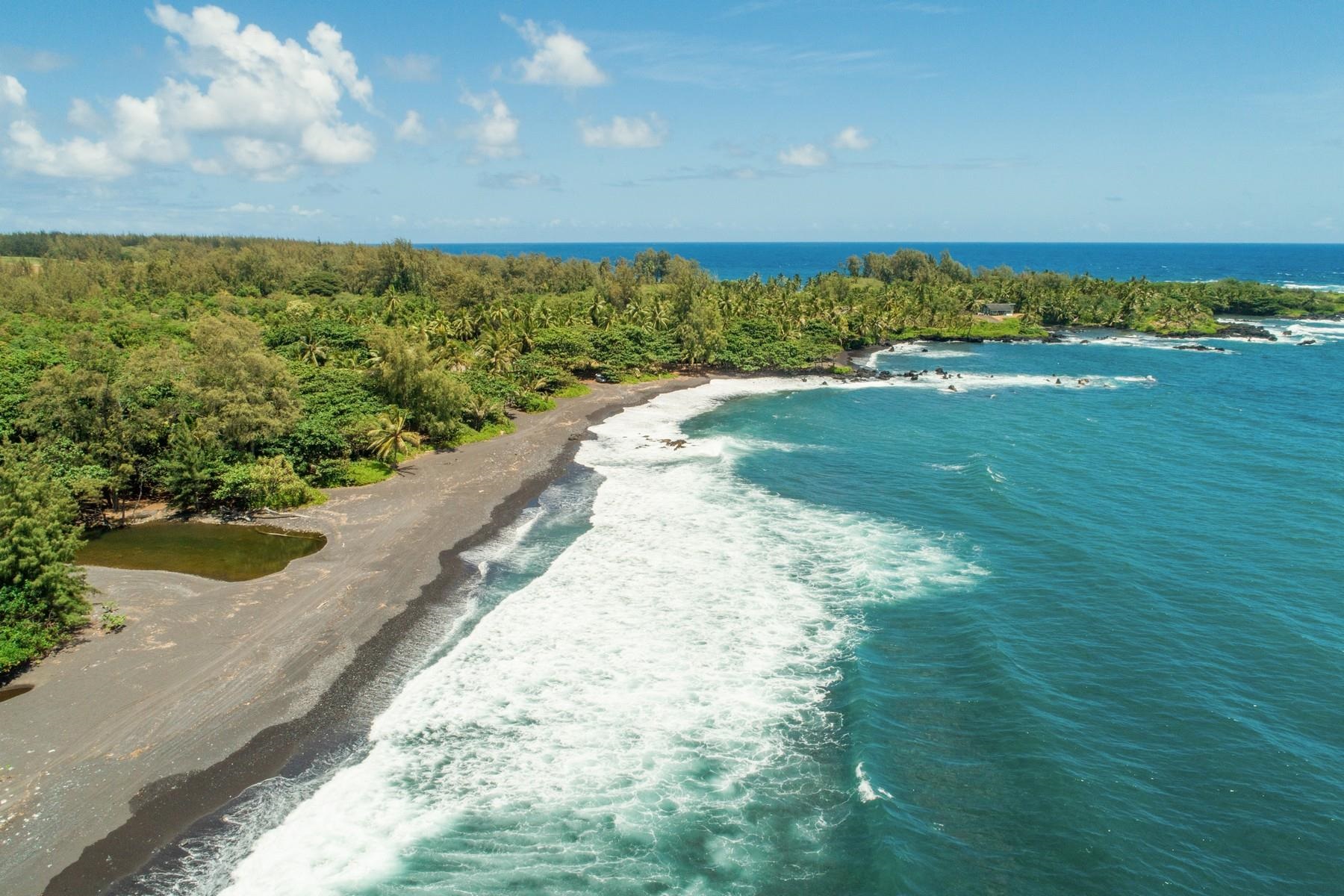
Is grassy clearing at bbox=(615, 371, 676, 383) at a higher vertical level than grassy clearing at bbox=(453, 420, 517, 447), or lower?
higher

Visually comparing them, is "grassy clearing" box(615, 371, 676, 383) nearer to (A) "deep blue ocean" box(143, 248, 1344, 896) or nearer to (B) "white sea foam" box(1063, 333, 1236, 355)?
(A) "deep blue ocean" box(143, 248, 1344, 896)

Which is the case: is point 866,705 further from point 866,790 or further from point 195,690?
point 195,690

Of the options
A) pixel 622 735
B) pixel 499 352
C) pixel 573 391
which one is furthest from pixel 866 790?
pixel 573 391

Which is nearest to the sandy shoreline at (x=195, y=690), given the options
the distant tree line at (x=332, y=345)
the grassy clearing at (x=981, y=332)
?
the distant tree line at (x=332, y=345)

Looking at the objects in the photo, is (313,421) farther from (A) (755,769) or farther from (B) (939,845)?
(B) (939,845)

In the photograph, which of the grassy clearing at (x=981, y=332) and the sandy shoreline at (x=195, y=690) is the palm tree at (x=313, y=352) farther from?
the grassy clearing at (x=981, y=332)

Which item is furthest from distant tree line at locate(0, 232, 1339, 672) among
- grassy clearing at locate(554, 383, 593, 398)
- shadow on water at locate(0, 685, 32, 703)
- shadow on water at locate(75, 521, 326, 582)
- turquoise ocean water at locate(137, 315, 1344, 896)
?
turquoise ocean water at locate(137, 315, 1344, 896)

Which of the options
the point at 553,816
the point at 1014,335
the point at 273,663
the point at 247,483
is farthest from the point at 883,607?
the point at 1014,335
